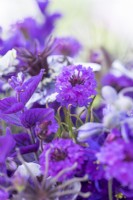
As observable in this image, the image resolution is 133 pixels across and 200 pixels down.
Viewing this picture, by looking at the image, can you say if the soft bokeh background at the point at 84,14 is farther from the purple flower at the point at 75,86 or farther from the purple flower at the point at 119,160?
the purple flower at the point at 119,160

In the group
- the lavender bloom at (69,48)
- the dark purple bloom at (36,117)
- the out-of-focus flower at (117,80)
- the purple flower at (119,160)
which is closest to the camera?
the purple flower at (119,160)

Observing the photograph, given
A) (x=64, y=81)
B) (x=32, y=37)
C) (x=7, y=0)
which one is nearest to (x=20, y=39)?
(x=32, y=37)

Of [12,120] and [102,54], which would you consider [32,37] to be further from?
[12,120]

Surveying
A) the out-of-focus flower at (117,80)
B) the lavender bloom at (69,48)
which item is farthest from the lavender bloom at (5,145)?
the lavender bloom at (69,48)

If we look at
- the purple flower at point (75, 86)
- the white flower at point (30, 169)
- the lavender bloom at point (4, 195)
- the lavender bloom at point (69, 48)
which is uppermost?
the purple flower at point (75, 86)

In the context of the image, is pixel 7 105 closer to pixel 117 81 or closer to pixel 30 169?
pixel 30 169

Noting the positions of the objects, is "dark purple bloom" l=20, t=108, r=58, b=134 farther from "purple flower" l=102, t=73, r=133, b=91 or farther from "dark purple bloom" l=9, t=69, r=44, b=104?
"purple flower" l=102, t=73, r=133, b=91
